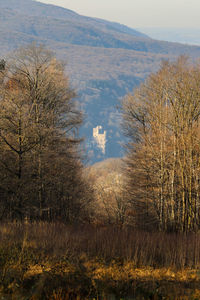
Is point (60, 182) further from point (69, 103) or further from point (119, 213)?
point (69, 103)

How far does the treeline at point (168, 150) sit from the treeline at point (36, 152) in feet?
12.6

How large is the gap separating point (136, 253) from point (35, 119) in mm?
13365

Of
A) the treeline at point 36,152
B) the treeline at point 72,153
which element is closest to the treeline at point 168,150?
the treeline at point 72,153

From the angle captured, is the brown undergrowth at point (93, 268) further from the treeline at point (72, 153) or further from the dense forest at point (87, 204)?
the treeline at point (72, 153)

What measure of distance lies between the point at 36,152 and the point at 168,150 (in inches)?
263

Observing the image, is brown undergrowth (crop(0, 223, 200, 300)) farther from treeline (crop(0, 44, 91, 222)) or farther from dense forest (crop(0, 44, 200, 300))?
treeline (crop(0, 44, 91, 222))

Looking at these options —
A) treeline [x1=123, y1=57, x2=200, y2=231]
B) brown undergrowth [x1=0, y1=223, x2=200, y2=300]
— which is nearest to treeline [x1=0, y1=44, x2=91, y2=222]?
treeline [x1=123, y1=57, x2=200, y2=231]

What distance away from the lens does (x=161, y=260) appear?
802 centimetres

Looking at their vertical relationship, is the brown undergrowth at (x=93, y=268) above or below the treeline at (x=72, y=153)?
below

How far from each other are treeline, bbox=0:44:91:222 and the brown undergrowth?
696 centimetres

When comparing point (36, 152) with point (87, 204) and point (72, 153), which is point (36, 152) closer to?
point (87, 204)

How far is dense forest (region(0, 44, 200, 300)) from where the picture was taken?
253 inches

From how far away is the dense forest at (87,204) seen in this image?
6.42 m

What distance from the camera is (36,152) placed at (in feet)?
54.9
